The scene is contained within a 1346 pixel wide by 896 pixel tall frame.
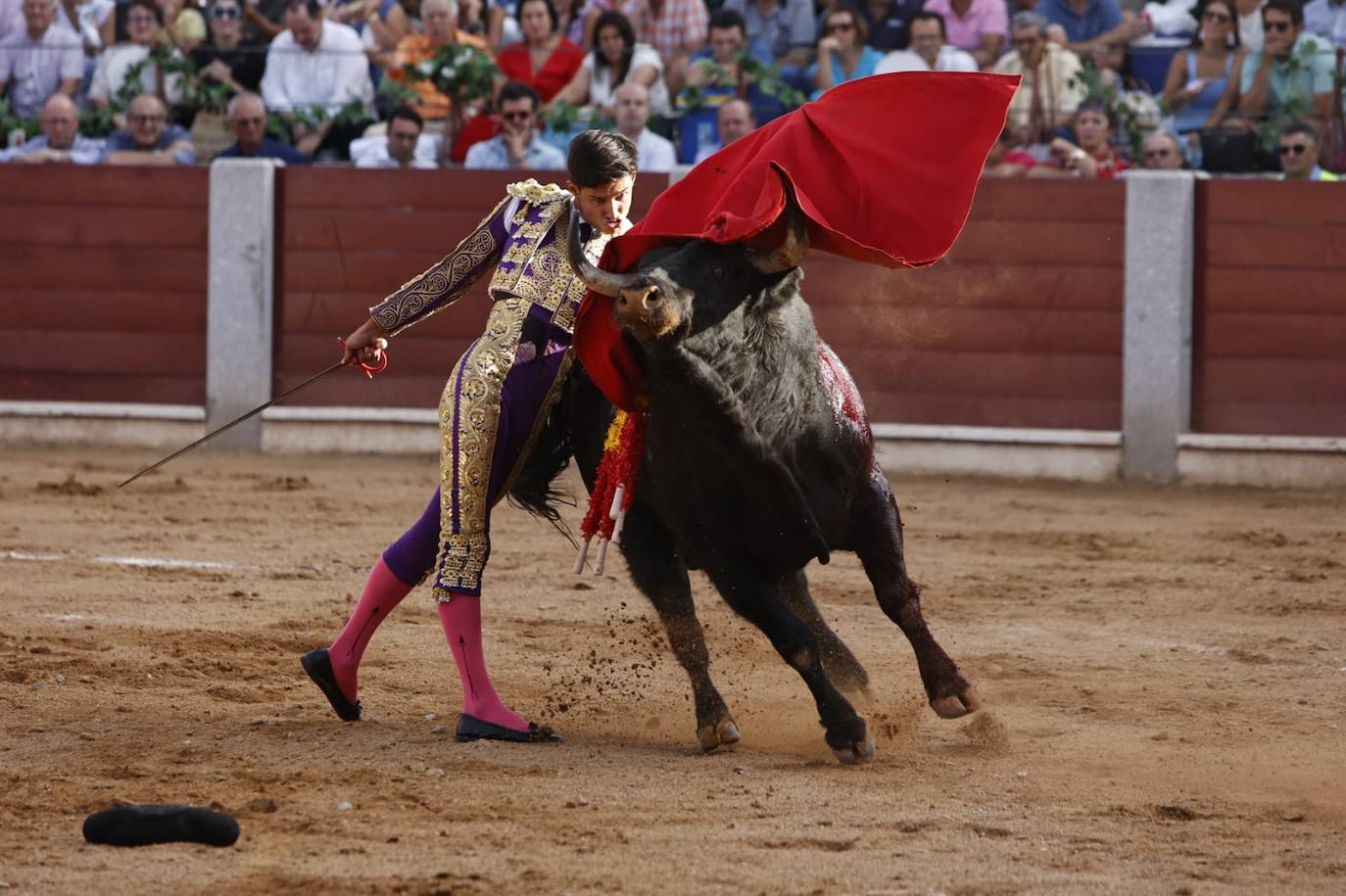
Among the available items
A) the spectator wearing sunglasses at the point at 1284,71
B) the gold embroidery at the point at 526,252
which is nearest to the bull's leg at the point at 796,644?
→ the gold embroidery at the point at 526,252

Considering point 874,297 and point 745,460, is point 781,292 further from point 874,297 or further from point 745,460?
point 874,297

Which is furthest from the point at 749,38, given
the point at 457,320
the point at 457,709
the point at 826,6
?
the point at 457,709

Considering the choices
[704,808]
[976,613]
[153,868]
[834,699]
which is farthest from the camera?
[976,613]

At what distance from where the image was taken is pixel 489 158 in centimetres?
783

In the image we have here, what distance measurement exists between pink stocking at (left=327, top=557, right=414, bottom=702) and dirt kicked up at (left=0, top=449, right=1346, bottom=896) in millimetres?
96

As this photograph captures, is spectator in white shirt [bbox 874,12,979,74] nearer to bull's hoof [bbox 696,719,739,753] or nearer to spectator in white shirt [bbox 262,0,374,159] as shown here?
spectator in white shirt [bbox 262,0,374,159]

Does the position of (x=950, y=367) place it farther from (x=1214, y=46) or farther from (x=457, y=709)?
(x=457, y=709)

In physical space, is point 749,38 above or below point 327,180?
above

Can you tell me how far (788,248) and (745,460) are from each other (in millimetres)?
349

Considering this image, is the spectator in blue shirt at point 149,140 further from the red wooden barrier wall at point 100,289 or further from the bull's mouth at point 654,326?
the bull's mouth at point 654,326

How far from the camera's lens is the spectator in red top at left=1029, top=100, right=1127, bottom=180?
7.41 metres

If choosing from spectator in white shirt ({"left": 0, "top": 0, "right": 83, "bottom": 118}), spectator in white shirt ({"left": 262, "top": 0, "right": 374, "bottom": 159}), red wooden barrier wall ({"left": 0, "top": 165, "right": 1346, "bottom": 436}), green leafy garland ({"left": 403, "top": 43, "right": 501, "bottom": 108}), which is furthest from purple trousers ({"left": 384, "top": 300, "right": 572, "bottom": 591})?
spectator in white shirt ({"left": 0, "top": 0, "right": 83, "bottom": 118})

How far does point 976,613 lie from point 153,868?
2.60 m

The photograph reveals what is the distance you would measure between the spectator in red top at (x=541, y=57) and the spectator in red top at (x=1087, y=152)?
211cm
